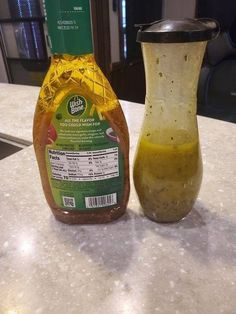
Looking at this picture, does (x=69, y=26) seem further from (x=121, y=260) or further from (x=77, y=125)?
(x=121, y=260)

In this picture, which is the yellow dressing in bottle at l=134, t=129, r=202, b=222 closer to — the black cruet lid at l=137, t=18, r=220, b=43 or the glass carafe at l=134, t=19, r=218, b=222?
the glass carafe at l=134, t=19, r=218, b=222

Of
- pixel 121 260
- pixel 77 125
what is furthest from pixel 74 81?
pixel 121 260

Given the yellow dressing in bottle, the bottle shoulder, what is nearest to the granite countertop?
the yellow dressing in bottle

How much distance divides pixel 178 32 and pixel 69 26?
0.10 metres

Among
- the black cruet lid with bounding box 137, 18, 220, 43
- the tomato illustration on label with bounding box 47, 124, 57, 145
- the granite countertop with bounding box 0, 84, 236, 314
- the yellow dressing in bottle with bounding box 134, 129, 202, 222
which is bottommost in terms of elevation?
the granite countertop with bounding box 0, 84, 236, 314

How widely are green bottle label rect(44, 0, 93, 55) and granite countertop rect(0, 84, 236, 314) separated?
21 centimetres

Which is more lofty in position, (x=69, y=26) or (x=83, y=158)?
(x=69, y=26)

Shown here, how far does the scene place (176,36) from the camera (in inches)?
9.9

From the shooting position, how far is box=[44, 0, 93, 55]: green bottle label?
0.26 m

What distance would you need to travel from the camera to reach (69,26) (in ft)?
0.89

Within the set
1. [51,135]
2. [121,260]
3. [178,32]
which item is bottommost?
[121,260]

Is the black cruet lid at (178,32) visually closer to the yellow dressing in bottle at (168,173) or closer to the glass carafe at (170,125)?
the glass carafe at (170,125)

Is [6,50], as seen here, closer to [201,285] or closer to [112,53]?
[112,53]

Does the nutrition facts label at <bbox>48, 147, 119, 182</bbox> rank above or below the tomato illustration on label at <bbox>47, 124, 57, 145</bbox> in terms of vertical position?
below
